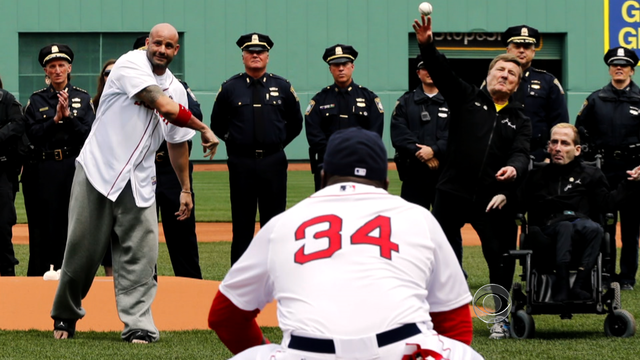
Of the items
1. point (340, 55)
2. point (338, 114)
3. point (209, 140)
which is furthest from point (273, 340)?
point (340, 55)

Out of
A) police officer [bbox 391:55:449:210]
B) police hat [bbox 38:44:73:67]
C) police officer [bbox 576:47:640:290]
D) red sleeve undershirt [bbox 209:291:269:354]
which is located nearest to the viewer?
red sleeve undershirt [bbox 209:291:269:354]

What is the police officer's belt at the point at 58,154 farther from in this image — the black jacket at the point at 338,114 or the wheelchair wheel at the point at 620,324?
the wheelchair wheel at the point at 620,324

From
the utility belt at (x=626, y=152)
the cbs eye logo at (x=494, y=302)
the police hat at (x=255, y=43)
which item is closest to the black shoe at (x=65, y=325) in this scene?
the cbs eye logo at (x=494, y=302)

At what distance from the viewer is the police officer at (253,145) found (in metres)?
10.2

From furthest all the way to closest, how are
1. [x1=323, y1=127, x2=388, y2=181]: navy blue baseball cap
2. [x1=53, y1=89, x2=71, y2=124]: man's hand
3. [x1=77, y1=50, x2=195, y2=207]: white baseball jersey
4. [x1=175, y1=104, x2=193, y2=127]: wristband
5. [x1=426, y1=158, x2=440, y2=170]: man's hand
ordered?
1. [x1=426, y1=158, x2=440, y2=170]: man's hand
2. [x1=53, y1=89, x2=71, y2=124]: man's hand
3. [x1=77, y1=50, x2=195, y2=207]: white baseball jersey
4. [x1=175, y1=104, x2=193, y2=127]: wristband
5. [x1=323, y1=127, x2=388, y2=181]: navy blue baseball cap

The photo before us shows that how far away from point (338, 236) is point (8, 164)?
773 centimetres

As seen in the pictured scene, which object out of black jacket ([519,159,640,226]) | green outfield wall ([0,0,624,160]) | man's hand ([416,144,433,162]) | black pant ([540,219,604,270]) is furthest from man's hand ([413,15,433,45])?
green outfield wall ([0,0,624,160])

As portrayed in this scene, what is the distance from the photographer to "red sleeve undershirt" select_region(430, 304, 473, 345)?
3.60m

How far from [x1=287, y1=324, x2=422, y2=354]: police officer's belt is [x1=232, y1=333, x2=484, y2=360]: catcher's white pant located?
0.01 m

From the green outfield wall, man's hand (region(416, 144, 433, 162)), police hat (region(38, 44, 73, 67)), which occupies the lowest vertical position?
man's hand (region(416, 144, 433, 162))

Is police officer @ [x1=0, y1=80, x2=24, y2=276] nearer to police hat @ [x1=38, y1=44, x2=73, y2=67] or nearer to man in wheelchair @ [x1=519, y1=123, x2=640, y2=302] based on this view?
police hat @ [x1=38, y1=44, x2=73, y2=67]

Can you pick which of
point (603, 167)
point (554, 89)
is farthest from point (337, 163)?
point (603, 167)

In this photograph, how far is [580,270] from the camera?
763 cm

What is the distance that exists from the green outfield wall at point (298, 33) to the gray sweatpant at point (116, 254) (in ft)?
96.8
